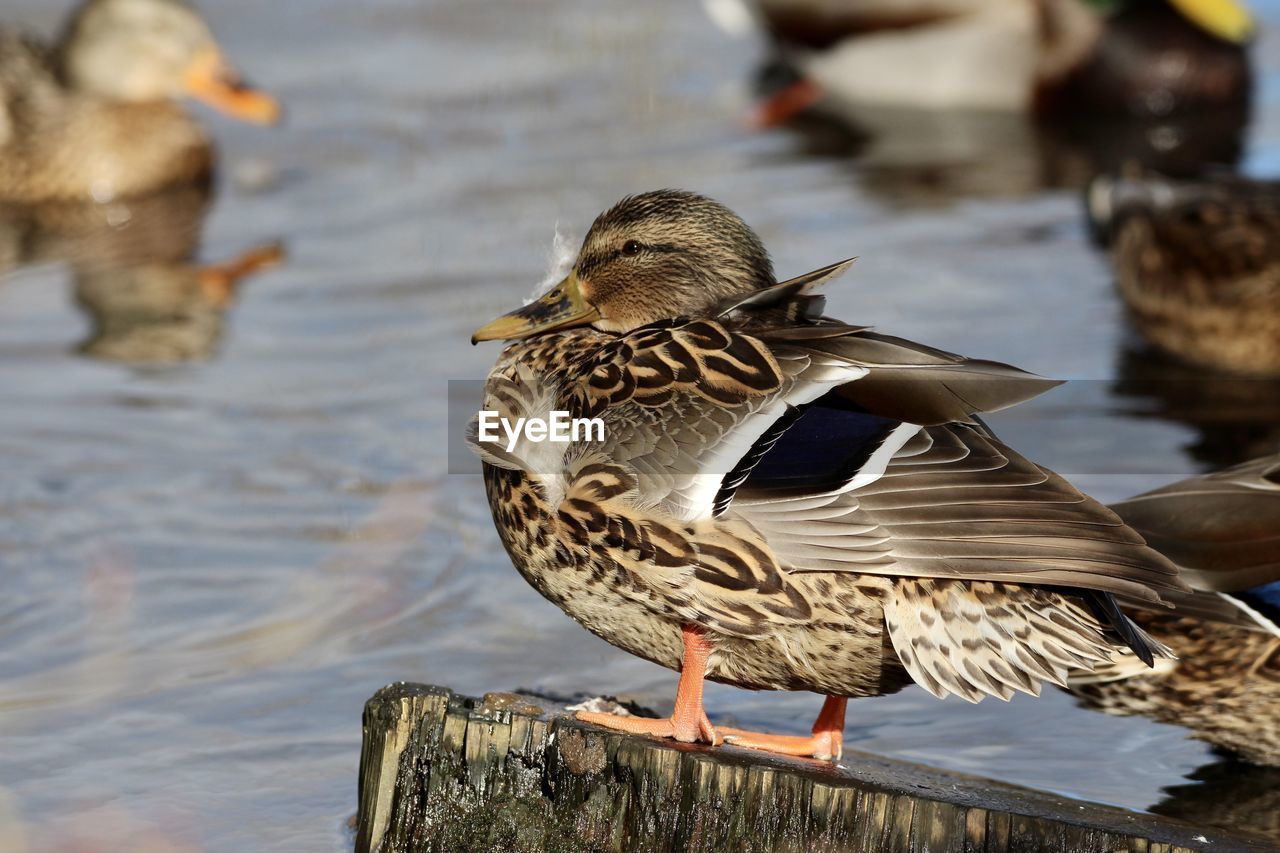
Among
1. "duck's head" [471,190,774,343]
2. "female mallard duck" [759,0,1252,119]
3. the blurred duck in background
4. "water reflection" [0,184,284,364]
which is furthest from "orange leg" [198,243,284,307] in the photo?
"duck's head" [471,190,774,343]

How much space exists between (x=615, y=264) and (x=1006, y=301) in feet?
13.4

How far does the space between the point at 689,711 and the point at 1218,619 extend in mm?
1191

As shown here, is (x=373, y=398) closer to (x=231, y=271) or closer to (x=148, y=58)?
(x=231, y=271)

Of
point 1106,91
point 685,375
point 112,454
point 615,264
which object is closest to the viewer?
point 685,375

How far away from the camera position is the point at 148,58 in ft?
35.3

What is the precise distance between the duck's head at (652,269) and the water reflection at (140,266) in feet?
11.9

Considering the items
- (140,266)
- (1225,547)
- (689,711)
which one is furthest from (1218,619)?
(140,266)

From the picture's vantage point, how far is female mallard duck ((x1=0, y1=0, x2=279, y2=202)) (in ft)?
33.8

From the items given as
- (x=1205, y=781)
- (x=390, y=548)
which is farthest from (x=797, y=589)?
(x=390, y=548)

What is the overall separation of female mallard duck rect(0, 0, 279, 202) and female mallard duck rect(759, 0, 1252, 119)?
3.10m

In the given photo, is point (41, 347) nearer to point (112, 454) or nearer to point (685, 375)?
point (112, 454)

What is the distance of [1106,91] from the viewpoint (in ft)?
36.7

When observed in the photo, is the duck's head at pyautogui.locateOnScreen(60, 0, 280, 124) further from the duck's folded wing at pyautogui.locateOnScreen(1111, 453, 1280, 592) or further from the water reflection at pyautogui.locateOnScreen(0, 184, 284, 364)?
the duck's folded wing at pyautogui.locateOnScreen(1111, 453, 1280, 592)

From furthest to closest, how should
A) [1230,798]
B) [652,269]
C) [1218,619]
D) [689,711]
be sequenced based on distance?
1. [1230,798]
2. [652,269]
3. [1218,619]
4. [689,711]
